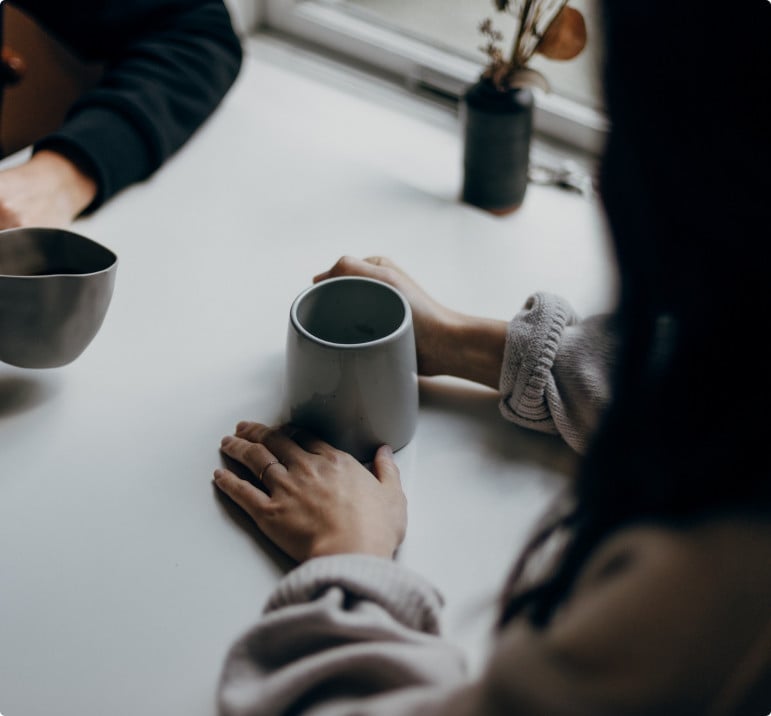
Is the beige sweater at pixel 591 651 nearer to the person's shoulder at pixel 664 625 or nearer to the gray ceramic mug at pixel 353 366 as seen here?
the person's shoulder at pixel 664 625

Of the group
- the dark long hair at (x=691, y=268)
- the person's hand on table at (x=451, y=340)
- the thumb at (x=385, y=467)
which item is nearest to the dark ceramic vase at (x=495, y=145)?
the person's hand on table at (x=451, y=340)

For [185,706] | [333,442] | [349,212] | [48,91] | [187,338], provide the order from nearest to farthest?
[185,706], [333,442], [187,338], [349,212], [48,91]

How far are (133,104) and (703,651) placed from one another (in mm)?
795

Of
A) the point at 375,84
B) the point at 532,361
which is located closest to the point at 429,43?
the point at 375,84

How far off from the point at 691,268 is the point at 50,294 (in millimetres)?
454

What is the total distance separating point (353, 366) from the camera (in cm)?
52

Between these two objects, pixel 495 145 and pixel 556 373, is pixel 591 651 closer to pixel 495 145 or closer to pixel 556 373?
pixel 556 373

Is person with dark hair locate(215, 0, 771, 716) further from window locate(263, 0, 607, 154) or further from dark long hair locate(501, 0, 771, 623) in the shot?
window locate(263, 0, 607, 154)

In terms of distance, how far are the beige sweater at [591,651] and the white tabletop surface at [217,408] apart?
0.06 meters

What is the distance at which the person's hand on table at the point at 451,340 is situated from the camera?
653 millimetres

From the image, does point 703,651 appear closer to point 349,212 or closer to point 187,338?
point 187,338

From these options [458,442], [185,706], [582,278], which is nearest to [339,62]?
[582,278]

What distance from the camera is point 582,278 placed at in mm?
783

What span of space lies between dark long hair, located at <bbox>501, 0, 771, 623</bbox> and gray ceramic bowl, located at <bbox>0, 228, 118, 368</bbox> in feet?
1.35
